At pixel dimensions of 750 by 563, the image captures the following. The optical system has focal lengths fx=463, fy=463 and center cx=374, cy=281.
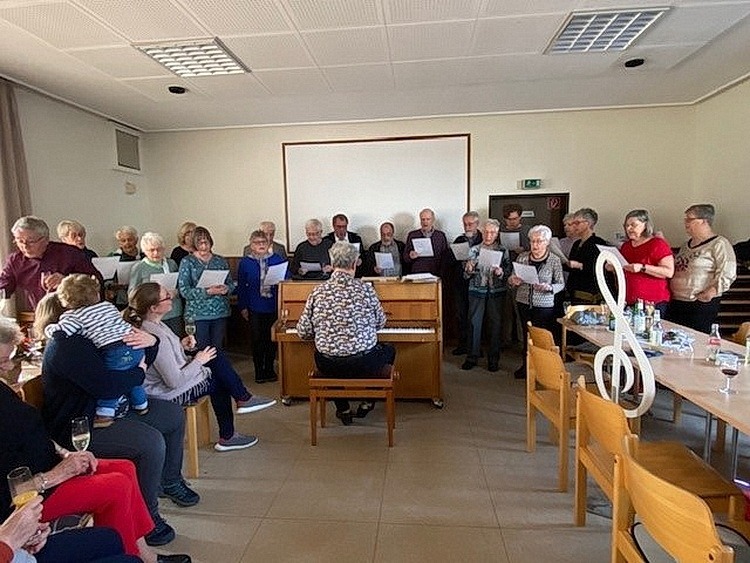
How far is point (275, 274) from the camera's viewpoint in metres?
4.26

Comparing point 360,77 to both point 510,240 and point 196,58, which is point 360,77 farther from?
point 510,240

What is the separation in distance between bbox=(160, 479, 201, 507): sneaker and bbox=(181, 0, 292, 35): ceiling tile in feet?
9.17

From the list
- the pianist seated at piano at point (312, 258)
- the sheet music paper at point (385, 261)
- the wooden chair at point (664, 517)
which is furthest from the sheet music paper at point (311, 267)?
the wooden chair at point (664, 517)

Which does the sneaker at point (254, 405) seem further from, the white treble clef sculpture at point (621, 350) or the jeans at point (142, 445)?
the white treble clef sculpture at point (621, 350)

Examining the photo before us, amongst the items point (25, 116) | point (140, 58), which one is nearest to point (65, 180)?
point (25, 116)

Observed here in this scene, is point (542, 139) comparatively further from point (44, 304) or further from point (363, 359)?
point (44, 304)

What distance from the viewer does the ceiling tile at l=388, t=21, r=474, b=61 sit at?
321 cm

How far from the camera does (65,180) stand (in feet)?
15.8

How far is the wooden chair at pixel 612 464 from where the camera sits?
5.55 ft

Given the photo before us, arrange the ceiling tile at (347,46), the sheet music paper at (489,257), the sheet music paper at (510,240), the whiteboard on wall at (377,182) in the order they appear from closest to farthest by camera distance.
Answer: the ceiling tile at (347,46), the sheet music paper at (489,257), the sheet music paper at (510,240), the whiteboard on wall at (377,182)

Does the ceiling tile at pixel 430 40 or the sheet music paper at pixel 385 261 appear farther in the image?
the sheet music paper at pixel 385 261

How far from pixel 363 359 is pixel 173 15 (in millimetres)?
2532

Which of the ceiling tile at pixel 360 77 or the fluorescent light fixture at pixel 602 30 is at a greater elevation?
the fluorescent light fixture at pixel 602 30

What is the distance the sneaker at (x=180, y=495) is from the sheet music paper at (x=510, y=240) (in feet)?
13.7
